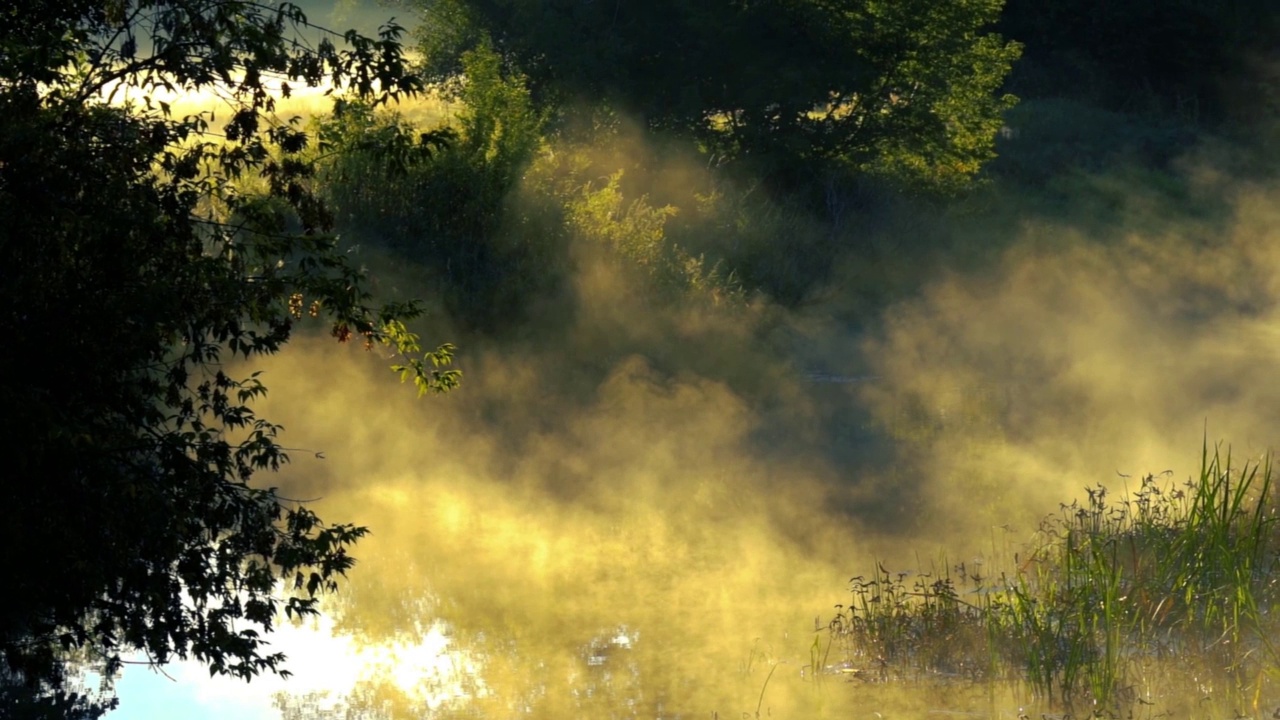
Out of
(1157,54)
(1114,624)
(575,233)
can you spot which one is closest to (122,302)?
(1114,624)

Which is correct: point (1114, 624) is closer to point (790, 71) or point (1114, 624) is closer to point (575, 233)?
point (575, 233)

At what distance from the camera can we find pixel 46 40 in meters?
7.30

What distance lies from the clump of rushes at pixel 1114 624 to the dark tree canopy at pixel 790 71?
75.4 ft

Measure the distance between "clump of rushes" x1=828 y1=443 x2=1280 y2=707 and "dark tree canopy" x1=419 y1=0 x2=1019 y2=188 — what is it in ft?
75.4

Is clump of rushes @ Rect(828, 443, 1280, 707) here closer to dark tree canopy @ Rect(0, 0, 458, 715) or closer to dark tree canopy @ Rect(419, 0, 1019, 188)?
dark tree canopy @ Rect(0, 0, 458, 715)

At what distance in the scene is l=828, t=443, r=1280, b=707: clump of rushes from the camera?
29.4ft

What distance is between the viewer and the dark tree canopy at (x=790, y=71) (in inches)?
1307

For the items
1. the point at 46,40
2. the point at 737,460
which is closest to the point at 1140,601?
the point at 46,40

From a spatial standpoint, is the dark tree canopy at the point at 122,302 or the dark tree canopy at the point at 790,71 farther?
the dark tree canopy at the point at 790,71

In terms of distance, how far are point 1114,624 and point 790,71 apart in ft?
81.1

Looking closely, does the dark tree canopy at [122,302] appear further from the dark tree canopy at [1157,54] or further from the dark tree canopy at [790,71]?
the dark tree canopy at [1157,54]

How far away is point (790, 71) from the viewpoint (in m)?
32.9

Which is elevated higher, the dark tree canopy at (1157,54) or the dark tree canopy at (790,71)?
the dark tree canopy at (1157,54)

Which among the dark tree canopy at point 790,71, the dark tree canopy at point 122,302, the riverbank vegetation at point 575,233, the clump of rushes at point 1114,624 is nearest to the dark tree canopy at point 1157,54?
the riverbank vegetation at point 575,233
